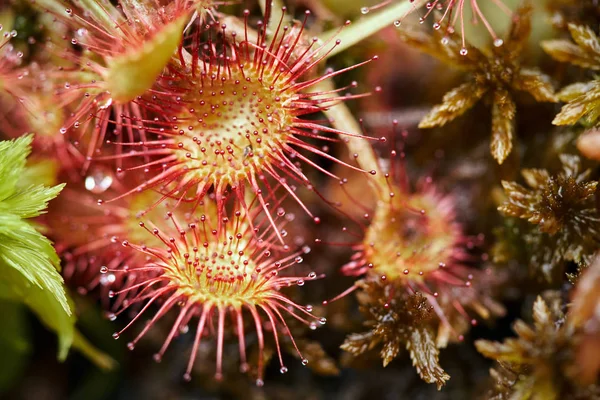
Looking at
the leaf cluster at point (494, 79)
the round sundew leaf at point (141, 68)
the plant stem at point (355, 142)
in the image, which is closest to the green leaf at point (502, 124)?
the leaf cluster at point (494, 79)

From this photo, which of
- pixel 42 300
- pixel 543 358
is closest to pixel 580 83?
pixel 543 358

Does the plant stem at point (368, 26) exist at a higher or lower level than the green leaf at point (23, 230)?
higher

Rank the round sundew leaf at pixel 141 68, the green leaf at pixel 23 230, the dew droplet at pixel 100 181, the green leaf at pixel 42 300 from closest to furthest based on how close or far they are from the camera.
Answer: the round sundew leaf at pixel 141 68, the green leaf at pixel 23 230, the green leaf at pixel 42 300, the dew droplet at pixel 100 181

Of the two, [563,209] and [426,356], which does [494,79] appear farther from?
[426,356]

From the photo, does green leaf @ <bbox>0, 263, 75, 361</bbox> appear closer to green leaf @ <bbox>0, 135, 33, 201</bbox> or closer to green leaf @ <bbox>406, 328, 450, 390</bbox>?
green leaf @ <bbox>0, 135, 33, 201</bbox>

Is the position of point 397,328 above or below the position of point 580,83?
below

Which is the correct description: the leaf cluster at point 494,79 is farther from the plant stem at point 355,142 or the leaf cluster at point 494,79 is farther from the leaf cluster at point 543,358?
the leaf cluster at point 543,358

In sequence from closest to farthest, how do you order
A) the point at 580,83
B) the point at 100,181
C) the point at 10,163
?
the point at 10,163 → the point at 580,83 → the point at 100,181

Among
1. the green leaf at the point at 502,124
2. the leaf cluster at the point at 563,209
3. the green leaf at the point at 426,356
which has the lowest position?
the green leaf at the point at 426,356

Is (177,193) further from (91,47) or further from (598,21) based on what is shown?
(598,21)
